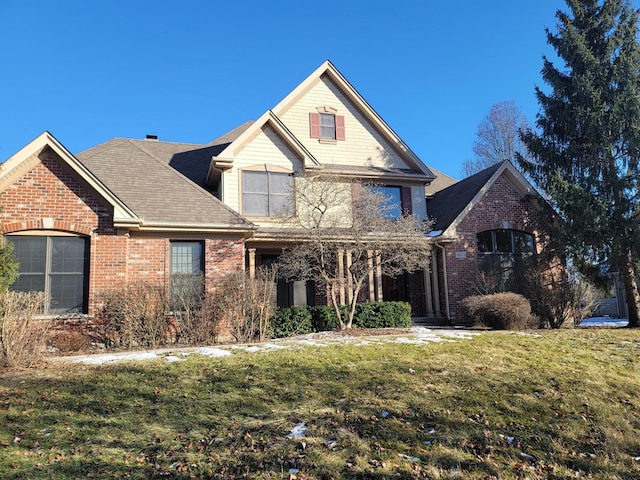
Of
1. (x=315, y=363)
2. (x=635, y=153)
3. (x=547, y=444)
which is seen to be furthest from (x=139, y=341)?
(x=635, y=153)

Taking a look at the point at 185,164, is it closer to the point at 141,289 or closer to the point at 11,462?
the point at 141,289

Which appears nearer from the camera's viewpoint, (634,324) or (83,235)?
(83,235)

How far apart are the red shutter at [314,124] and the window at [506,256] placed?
700cm

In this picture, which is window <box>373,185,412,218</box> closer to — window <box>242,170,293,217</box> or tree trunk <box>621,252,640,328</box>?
window <box>242,170,293,217</box>

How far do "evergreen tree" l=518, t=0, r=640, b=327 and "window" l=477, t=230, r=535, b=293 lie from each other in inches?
60.8

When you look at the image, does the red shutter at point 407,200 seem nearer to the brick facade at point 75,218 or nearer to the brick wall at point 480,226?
the brick wall at point 480,226

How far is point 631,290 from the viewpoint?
14.3 m

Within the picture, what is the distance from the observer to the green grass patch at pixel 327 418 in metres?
4.42

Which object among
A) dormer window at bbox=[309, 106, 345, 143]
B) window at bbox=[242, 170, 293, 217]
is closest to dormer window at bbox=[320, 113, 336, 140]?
dormer window at bbox=[309, 106, 345, 143]

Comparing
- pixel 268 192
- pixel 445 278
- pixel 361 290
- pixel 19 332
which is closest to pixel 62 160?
pixel 19 332

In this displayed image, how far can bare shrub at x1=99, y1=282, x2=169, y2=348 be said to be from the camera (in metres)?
10.2

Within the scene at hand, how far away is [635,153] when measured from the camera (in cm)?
1455

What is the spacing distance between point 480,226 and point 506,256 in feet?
4.91

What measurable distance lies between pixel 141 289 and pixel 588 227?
13.3 meters
